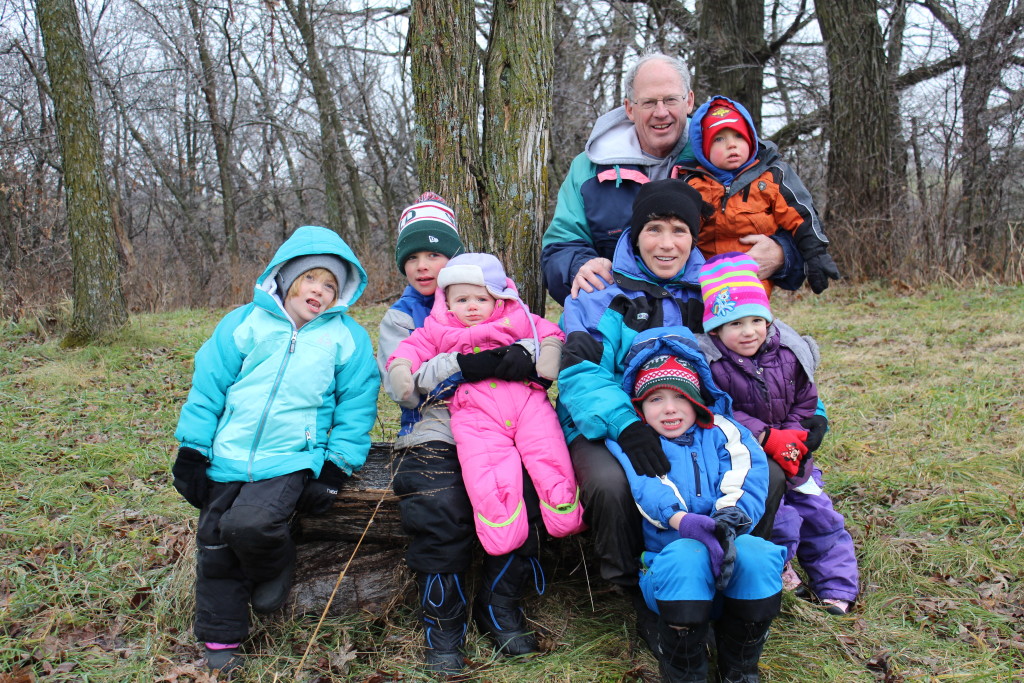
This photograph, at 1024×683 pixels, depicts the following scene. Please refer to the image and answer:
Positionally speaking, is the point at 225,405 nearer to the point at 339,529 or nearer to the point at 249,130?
the point at 339,529

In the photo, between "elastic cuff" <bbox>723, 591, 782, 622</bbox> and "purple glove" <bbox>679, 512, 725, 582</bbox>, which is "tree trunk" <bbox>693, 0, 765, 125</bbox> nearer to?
"purple glove" <bbox>679, 512, 725, 582</bbox>

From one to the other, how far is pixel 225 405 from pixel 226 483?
0.33 metres

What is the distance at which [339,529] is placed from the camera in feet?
10.1

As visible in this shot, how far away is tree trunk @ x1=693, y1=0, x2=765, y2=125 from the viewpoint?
41.5ft

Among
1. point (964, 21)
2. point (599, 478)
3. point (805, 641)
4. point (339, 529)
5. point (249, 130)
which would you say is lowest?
point (805, 641)

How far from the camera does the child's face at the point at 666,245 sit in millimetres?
3117

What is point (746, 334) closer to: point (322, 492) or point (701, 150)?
point (701, 150)

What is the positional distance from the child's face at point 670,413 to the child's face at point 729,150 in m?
1.30

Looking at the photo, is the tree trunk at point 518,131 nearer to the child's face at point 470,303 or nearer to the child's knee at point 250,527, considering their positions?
the child's face at point 470,303

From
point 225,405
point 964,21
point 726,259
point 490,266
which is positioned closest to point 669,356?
point 726,259

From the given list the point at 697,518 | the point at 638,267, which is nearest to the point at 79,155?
the point at 638,267

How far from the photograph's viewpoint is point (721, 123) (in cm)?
334

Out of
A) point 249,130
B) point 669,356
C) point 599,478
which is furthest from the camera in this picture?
point 249,130

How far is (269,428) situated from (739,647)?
203 cm
